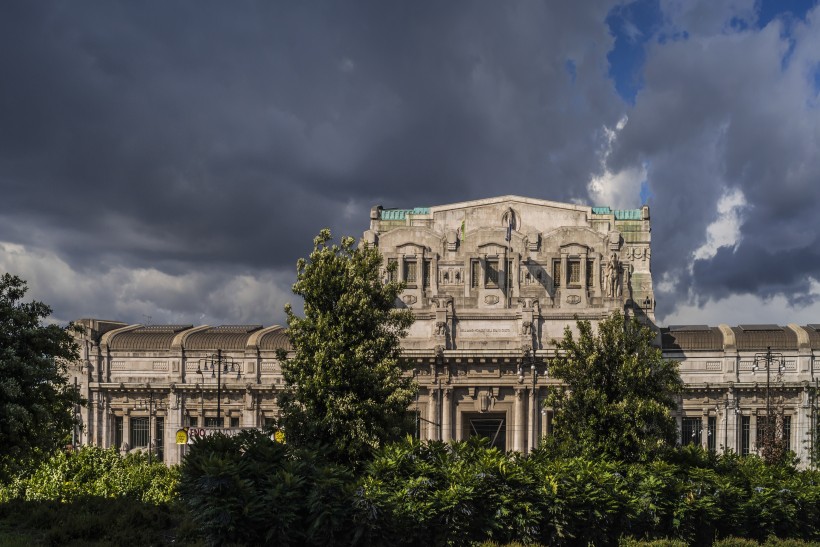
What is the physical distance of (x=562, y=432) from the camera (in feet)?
116

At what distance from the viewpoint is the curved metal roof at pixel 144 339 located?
66250 mm

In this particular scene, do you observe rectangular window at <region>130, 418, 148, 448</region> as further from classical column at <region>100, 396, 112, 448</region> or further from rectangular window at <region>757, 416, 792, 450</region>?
rectangular window at <region>757, 416, 792, 450</region>

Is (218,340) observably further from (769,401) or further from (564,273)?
(769,401)

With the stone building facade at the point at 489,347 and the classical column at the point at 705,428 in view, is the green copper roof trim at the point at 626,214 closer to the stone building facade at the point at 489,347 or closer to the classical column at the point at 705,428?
the stone building facade at the point at 489,347

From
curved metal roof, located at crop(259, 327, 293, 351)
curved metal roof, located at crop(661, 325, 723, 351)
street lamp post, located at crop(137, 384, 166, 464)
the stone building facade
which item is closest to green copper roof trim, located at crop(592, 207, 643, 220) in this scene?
the stone building facade

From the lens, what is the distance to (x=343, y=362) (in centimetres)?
3170

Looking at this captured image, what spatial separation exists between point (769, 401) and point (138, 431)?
49589mm

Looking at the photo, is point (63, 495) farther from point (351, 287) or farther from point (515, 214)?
point (515, 214)

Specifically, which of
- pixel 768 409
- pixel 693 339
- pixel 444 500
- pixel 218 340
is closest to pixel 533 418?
pixel 693 339

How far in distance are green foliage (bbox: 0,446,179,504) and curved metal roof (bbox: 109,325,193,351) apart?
1805 cm

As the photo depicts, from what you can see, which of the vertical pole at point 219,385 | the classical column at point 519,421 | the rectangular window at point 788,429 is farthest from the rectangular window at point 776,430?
the vertical pole at point 219,385

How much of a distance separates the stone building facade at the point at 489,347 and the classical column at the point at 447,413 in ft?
0.28

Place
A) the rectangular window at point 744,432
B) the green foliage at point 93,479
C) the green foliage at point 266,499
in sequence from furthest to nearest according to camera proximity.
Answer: the rectangular window at point 744,432
the green foliage at point 93,479
the green foliage at point 266,499

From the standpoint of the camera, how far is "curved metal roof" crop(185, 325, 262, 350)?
6556 centimetres
